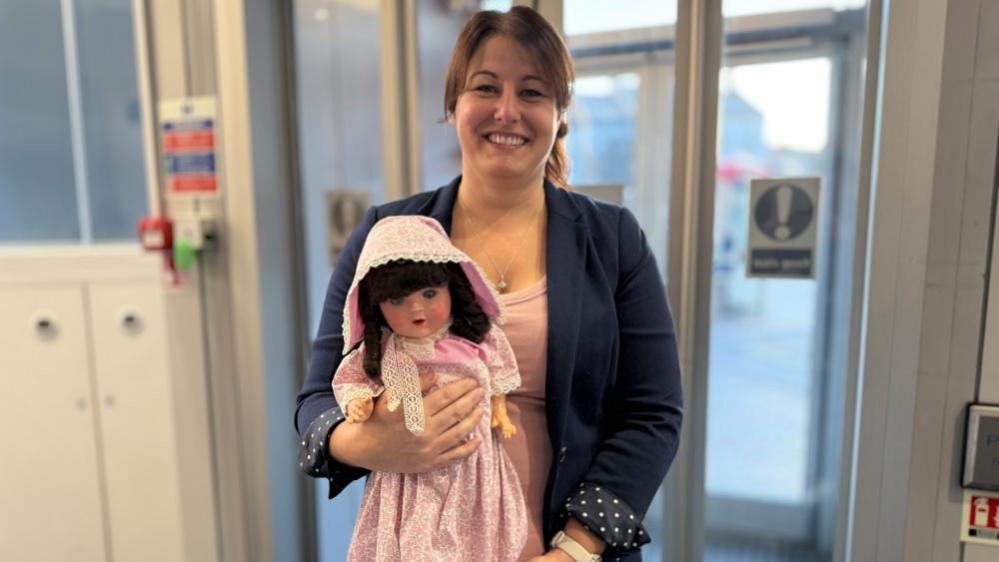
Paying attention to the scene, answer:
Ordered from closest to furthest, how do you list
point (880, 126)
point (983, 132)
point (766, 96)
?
1. point (983, 132)
2. point (880, 126)
3. point (766, 96)

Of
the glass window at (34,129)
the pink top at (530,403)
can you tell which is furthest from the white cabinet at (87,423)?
the pink top at (530,403)

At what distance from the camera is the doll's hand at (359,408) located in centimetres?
78

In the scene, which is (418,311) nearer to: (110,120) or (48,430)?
(110,120)

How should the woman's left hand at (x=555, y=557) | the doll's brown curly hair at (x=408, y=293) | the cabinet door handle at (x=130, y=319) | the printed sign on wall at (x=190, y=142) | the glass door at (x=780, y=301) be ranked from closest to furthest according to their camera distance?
the doll's brown curly hair at (x=408, y=293), the woman's left hand at (x=555, y=557), the glass door at (x=780, y=301), the printed sign on wall at (x=190, y=142), the cabinet door handle at (x=130, y=319)

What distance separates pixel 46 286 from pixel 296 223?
91cm

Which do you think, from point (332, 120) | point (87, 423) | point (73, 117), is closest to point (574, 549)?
point (332, 120)

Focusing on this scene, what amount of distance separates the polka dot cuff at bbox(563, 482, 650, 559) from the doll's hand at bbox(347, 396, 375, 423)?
325mm

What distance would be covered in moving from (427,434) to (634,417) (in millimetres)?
321

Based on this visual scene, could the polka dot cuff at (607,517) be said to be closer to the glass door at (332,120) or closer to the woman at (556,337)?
the woman at (556,337)

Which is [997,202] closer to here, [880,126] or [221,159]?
[880,126]

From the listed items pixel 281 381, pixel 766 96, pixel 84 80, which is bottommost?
pixel 281 381

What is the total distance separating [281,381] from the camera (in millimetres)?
1705

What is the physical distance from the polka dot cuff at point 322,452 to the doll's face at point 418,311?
0.20m

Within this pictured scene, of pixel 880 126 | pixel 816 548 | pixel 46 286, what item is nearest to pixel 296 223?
pixel 46 286
